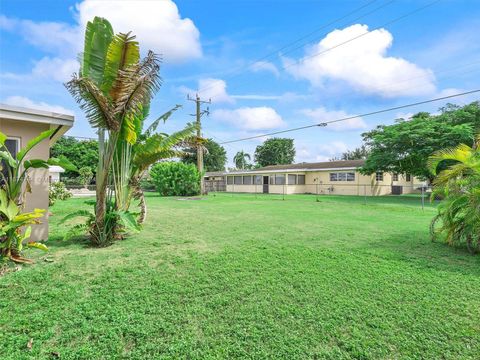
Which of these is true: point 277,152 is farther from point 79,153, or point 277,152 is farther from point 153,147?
point 153,147

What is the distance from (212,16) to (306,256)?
11798 mm

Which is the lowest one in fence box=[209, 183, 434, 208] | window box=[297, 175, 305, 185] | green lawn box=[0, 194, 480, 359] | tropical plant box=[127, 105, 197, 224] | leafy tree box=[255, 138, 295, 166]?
green lawn box=[0, 194, 480, 359]

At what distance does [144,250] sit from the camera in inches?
209

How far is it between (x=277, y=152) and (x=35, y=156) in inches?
1978

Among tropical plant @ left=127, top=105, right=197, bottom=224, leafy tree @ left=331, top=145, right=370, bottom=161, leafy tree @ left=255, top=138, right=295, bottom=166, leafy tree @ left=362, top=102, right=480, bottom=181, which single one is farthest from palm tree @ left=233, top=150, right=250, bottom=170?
tropical plant @ left=127, top=105, right=197, bottom=224

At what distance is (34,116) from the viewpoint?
216 inches

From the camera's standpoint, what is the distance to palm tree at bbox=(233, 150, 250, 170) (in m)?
57.8

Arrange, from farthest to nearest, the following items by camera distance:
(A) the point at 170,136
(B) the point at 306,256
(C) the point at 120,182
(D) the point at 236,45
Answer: (D) the point at 236,45 → (A) the point at 170,136 → (C) the point at 120,182 → (B) the point at 306,256

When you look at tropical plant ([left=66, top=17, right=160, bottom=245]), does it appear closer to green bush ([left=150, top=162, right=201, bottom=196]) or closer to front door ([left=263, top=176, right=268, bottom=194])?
green bush ([left=150, top=162, right=201, bottom=196])

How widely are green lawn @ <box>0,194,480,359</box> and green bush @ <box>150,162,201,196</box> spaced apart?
1740 cm

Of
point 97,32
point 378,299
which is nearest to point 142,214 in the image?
point 97,32

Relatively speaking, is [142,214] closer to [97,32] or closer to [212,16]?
[97,32]

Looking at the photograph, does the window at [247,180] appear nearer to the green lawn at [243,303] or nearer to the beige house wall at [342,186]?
the beige house wall at [342,186]

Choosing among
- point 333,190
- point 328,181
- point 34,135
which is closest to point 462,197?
point 34,135
